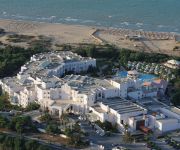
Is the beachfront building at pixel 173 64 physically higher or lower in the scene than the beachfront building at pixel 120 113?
higher

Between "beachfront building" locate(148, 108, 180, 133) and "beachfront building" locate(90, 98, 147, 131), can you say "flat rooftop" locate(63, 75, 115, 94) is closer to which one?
"beachfront building" locate(90, 98, 147, 131)

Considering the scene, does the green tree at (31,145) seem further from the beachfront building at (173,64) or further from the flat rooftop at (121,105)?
the beachfront building at (173,64)

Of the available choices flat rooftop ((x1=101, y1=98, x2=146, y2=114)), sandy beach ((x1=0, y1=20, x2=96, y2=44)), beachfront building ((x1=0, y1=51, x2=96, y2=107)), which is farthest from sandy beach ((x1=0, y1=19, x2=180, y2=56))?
flat rooftop ((x1=101, y1=98, x2=146, y2=114))

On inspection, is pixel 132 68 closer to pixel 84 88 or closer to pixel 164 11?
pixel 84 88

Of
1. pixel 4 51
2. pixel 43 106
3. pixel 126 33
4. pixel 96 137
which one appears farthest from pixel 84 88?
pixel 126 33

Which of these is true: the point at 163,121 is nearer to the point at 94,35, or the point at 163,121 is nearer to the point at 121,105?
the point at 121,105

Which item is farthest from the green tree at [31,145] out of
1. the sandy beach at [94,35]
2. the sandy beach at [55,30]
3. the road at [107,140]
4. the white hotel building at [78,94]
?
the sandy beach at [55,30]
